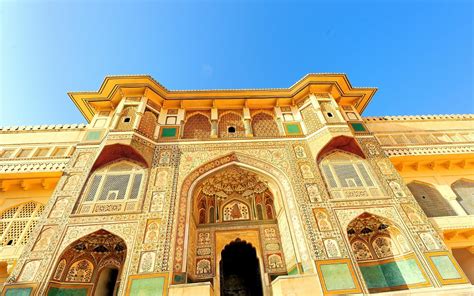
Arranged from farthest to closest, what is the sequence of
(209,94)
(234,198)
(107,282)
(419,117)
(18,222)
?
(419,117)
(209,94)
(234,198)
(18,222)
(107,282)

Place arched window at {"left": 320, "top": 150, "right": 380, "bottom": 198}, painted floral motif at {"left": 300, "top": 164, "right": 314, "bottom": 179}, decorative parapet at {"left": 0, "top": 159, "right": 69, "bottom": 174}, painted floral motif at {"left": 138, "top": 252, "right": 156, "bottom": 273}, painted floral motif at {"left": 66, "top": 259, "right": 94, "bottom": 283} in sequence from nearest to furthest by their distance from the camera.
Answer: painted floral motif at {"left": 138, "top": 252, "right": 156, "bottom": 273}
painted floral motif at {"left": 66, "top": 259, "right": 94, "bottom": 283}
arched window at {"left": 320, "top": 150, "right": 380, "bottom": 198}
painted floral motif at {"left": 300, "top": 164, "right": 314, "bottom": 179}
decorative parapet at {"left": 0, "top": 159, "right": 69, "bottom": 174}

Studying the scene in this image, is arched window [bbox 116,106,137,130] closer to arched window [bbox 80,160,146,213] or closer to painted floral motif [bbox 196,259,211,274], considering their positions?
arched window [bbox 80,160,146,213]

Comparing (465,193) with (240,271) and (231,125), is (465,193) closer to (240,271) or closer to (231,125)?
(240,271)

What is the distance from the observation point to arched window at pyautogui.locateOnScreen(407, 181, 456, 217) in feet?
25.6

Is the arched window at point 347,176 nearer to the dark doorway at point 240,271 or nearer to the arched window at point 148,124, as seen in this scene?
the dark doorway at point 240,271

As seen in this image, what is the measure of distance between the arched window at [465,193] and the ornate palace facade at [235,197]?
7 cm

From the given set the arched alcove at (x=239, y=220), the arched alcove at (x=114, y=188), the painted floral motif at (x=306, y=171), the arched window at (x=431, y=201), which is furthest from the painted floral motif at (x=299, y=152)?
the arched alcove at (x=114, y=188)

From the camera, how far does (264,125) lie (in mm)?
9258

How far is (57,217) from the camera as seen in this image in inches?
237

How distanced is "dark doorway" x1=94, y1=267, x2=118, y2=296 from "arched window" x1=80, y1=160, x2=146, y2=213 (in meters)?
1.78

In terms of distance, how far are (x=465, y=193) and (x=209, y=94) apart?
947 centimetres

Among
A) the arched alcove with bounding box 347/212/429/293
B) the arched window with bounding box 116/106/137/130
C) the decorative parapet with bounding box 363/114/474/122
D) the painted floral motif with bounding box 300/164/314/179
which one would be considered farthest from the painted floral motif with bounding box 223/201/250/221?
the decorative parapet with bounding box 363/114/474/122

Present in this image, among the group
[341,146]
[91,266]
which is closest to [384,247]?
[341,146]

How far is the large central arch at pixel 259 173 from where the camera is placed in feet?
19.0
